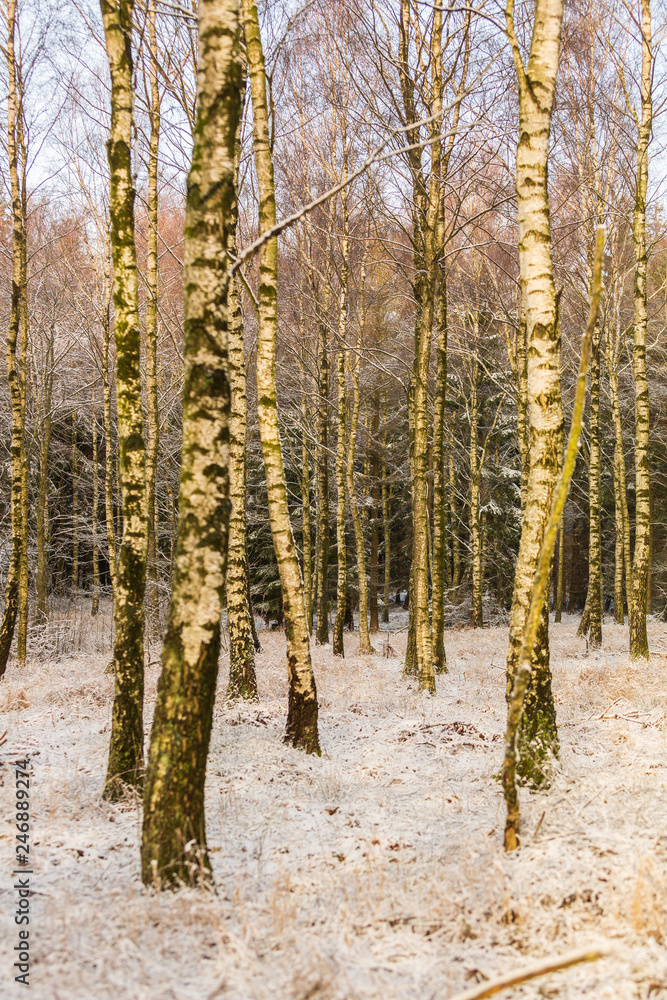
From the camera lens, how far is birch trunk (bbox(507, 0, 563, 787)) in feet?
14.7

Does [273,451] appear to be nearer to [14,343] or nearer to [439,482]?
[14,343]

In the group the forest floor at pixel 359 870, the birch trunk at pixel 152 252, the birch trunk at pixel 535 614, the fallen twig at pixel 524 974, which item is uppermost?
the birch trunk at pixel 152 252

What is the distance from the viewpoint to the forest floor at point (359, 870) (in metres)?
2.60

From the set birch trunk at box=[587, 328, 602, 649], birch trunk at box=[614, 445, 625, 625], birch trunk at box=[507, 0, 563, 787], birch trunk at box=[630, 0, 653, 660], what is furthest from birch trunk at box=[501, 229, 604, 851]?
birch trunk at box=[614, 445, 625, 625]

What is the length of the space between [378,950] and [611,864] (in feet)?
4.47

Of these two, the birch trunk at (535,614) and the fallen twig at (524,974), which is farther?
the birch trunk at (535,614)

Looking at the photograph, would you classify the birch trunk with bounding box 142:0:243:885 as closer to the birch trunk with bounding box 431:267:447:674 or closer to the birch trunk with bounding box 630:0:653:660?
the birch trunk with bounding box 431:267:447:674

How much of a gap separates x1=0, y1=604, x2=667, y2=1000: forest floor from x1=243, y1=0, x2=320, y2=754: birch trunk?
18.2 inches

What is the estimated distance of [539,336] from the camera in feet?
14.8

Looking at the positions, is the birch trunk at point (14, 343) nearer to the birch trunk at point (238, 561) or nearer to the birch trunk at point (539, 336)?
the birch trunk at point (238, 561)

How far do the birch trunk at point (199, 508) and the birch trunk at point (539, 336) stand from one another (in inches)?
93.0

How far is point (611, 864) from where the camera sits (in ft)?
10.6

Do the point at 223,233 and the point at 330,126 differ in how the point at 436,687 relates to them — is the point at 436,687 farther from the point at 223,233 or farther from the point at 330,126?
the point at 330,126

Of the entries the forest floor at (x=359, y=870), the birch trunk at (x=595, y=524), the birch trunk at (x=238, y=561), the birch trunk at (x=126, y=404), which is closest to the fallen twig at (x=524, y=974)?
the forest floor at (x=359, y=870)
